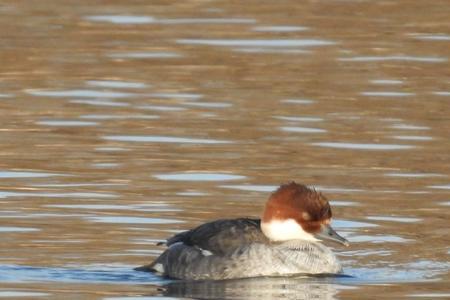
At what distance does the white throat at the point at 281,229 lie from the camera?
1330cm

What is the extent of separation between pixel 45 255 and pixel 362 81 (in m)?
7.95

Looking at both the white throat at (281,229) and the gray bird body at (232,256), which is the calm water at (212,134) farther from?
the white throat at (281,229)

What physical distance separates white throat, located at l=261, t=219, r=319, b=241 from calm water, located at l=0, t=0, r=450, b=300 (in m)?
0.36

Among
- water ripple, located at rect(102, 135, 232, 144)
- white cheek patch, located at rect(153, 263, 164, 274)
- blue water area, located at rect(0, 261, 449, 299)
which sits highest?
water ripple, located at rect(102, 135, 232, 144)

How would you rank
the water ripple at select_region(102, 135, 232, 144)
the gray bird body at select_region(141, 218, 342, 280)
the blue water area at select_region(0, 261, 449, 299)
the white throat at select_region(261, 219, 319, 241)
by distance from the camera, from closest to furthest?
the blue water area at select_region(0, 261, 449, 299) < the gray bird body at select_region(141, 218, 342, 280) < the white throat at select_region(261, 219, 319, 241) < the water ripple at select_region(102, 135, 232, 144)

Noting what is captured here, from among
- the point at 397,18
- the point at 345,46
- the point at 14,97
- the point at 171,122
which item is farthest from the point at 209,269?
the point at 397,18

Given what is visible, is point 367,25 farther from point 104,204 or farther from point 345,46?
point 104,204

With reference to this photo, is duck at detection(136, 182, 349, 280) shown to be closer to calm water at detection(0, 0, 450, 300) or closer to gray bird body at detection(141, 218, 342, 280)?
gray bird body at detection(141, 218, 342, 280)

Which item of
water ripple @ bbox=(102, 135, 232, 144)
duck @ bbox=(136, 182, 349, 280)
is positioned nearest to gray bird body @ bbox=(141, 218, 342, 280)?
duck @ bbox=(136, 182, 349, 280)

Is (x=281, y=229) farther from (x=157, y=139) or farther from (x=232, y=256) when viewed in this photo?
(x=157, y=139)

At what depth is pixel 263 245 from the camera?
1320 cm

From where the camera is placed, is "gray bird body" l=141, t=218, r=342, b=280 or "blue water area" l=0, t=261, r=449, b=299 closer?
"blue water area" l=0, t=261, r=449, b=299

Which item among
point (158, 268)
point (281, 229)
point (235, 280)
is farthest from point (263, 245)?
point (158, 268)

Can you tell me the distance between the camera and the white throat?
13.3 m
